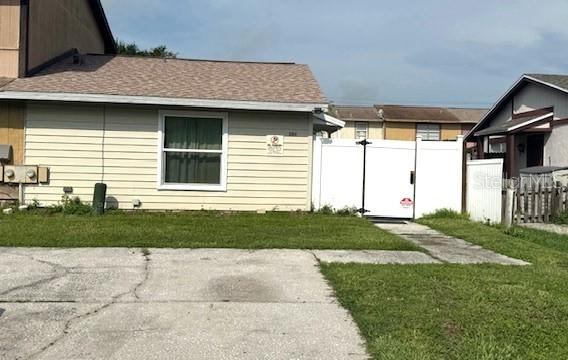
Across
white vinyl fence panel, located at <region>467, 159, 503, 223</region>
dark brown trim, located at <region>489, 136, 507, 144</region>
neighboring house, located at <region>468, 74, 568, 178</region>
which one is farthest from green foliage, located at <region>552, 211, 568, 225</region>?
dark brown trim, located at <region>489, 136, 507, 144</region>

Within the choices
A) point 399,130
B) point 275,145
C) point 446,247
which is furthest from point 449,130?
point 446,247

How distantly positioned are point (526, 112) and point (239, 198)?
14.8 meters

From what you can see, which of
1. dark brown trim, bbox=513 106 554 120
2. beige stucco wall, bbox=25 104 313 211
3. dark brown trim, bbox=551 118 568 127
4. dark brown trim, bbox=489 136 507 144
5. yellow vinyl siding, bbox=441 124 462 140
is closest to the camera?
beige stucco wall, bbox=25 104 313 211

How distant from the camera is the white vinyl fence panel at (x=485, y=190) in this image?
13.2m

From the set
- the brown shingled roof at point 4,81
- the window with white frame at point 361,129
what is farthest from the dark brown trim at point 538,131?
the window with white frame at point 361,129

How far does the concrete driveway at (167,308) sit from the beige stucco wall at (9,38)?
6.83m

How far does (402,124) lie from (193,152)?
126ft

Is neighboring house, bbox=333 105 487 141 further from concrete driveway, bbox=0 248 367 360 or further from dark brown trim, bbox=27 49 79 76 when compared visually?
concrete driveway, bbox=0 248 367 360

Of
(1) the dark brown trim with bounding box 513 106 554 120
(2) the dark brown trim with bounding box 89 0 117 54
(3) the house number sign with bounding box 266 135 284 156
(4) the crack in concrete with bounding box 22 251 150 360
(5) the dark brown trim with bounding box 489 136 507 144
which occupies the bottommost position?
(4) the crack in concrete with bounding box 22 251 150 360

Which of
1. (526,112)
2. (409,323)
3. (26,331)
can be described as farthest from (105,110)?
(526,112)

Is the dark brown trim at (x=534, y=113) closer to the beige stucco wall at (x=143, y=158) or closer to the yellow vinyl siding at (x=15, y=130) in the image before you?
the beige stucco wall at (x=143, y=158)

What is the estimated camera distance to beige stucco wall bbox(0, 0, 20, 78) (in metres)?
13.5

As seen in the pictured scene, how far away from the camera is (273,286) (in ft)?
22.5

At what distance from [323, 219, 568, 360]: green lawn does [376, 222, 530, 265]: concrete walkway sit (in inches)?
21.2
